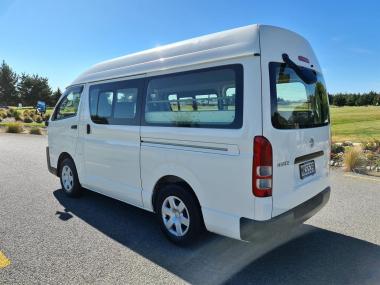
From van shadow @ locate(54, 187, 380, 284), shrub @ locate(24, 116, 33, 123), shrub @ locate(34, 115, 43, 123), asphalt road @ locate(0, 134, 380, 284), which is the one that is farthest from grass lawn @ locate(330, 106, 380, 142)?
shrub @ locate(24, 116, 33, 123)

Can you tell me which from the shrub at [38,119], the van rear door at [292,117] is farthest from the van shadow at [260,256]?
the shrub at [38,119]

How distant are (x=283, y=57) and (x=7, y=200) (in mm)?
5118

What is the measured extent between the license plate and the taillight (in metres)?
0.62

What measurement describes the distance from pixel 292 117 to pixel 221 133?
77 centimetres

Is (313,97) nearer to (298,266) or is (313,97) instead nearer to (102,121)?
(298,266)

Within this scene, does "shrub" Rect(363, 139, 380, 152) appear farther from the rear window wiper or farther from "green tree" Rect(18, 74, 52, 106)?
"green tree" Rect(18, 74, 52, 106)

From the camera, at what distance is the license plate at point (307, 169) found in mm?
3682

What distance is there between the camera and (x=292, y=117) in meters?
3.55

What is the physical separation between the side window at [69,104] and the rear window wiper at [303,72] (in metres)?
3.54

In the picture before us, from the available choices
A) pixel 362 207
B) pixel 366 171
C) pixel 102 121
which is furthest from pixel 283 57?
pixel 366 171

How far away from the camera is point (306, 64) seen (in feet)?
12.7

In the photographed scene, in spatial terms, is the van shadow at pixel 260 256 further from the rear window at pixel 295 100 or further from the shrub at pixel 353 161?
the shrub at pixel 353 161

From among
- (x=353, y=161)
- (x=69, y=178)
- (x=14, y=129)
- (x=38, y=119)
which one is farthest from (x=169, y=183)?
(x=38, y=119)

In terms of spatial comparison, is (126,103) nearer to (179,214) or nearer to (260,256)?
(179,214)
